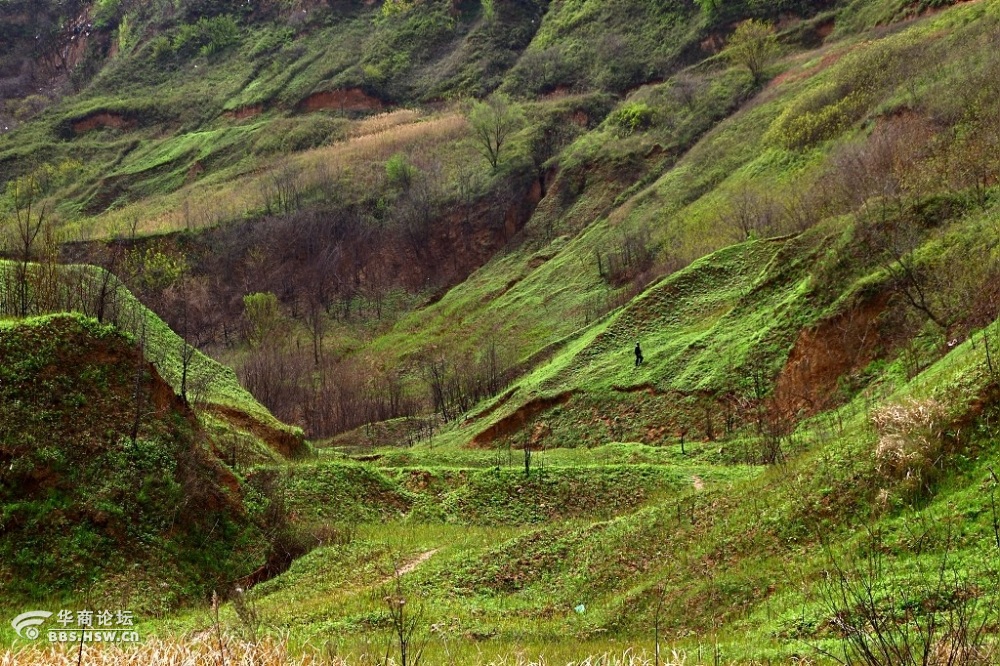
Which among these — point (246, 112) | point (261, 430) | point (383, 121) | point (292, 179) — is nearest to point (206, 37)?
point (246, 112)

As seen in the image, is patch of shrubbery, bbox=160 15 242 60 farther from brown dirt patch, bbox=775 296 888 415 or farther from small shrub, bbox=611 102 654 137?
brown dirt patch, bbox=775 296 888 415

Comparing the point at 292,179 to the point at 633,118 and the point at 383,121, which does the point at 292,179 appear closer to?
the point at 383,121

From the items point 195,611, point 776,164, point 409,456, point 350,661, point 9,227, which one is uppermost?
point 9,227

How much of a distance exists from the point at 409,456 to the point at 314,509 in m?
8.63

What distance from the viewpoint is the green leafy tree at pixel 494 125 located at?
75688mm

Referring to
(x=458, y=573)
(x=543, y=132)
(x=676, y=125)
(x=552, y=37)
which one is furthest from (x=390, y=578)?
(x=552, y=37)

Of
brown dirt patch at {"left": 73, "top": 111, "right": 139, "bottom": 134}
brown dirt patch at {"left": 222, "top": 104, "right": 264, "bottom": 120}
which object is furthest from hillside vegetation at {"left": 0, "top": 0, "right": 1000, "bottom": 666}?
brown dirt patch at {"left": 73, "top": 111, "right": 139, "bottom": 134}

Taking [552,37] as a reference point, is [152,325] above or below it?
below

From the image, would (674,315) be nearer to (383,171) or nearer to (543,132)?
(543,132)

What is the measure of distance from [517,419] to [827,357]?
13.3 metres

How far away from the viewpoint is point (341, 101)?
326 ft

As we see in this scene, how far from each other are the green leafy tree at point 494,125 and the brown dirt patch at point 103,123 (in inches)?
2138

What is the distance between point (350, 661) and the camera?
24.6 feet

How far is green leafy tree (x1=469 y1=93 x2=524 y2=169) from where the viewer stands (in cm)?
7569
